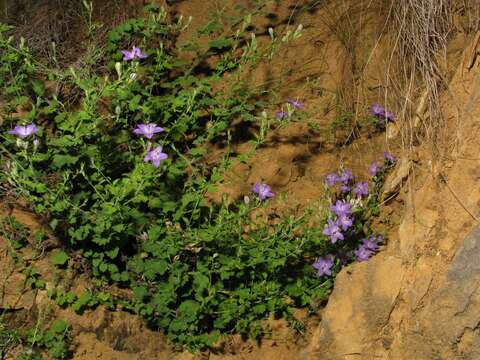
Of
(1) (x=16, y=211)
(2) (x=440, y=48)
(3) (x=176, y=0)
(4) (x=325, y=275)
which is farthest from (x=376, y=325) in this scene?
(3) (x=176, y=0)

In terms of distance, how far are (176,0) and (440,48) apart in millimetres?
1890

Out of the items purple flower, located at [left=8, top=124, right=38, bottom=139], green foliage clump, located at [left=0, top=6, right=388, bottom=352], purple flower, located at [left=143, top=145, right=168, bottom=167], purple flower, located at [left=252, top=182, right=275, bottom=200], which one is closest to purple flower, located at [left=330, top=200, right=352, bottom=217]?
green foliage clump, located at [left=0, top=6, right=388, bottom=352]

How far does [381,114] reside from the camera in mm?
4078

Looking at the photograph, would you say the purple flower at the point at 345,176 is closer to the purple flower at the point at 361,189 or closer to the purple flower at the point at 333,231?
the purple flower at the point at 361,189

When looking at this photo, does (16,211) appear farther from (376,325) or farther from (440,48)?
(440,48)

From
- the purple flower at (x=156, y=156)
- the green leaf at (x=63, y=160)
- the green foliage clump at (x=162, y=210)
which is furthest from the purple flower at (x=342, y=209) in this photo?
the green leaf at (x=63, y=160)

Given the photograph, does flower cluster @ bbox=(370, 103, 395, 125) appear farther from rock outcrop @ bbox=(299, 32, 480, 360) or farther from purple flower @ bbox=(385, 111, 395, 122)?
rock outcrop @ bbox=(299, 32, 480, 360)

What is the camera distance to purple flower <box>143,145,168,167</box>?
10.9ft

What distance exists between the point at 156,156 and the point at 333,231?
1.08 metres

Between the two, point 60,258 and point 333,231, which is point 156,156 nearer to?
point 60,258

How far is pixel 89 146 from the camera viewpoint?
3.63 metres

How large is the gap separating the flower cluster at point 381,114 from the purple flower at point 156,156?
4.64 feet

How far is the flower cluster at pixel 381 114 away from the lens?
13.0 ft

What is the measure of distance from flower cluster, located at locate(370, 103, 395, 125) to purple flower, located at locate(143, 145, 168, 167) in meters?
1.42
